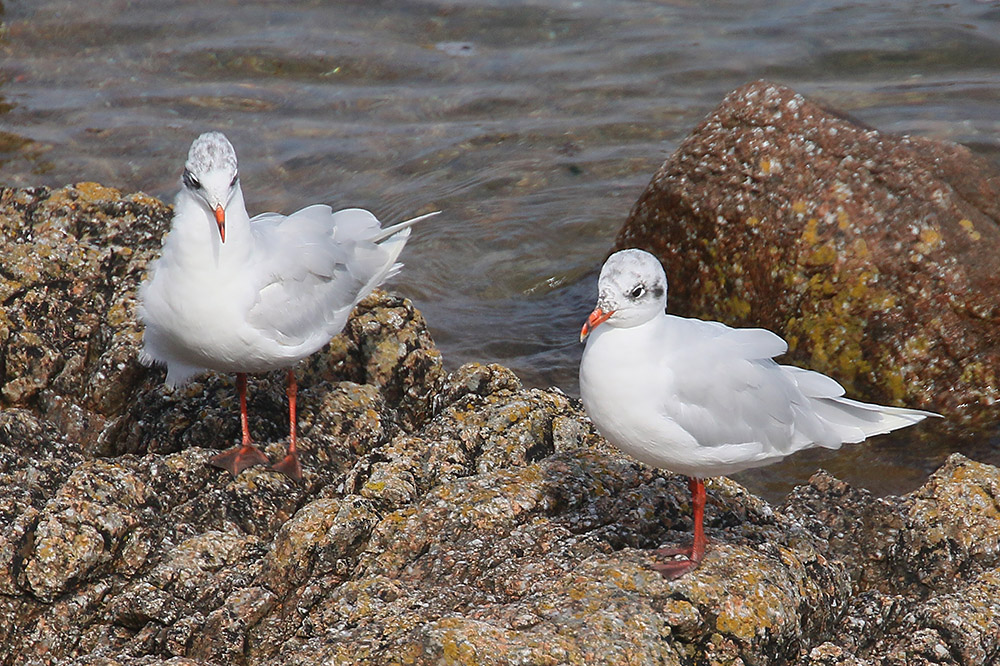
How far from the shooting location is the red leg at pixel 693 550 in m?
3.88

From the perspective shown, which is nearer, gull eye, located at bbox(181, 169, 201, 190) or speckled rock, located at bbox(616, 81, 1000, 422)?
gull eye, located at bbox(181, 169, 201, 190)

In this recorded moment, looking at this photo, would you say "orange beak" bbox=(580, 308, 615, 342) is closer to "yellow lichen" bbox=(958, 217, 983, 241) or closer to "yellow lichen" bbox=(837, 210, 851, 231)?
"yellow lichen" bbox=(837, 210, 851, 231)

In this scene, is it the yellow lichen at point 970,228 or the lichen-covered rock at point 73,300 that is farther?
the yellow lichen at point 970,228

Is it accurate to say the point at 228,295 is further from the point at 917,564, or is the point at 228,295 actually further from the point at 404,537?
the point at 917,564

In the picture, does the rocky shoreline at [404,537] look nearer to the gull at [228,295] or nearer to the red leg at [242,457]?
the red leg at [242,457]

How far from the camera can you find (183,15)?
536 inches

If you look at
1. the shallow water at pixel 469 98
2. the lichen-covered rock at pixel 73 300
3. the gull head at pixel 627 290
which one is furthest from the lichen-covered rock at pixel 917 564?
the shallow water at pixel 469 98

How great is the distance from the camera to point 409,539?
13.6ft

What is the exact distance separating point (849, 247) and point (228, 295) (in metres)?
4.08

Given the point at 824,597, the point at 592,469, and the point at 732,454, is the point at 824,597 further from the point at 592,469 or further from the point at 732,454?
the point at 592,469

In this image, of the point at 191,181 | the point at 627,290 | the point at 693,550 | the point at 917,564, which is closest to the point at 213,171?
the point at 191,181

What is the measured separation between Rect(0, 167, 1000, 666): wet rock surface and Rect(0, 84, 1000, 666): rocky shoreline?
0.01 m

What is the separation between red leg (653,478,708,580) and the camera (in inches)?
153

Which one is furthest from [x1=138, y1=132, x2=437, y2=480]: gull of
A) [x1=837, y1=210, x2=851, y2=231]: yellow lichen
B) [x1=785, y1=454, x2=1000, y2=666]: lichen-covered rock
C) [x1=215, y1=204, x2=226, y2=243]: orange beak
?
[x1=837, y1=210, x2=851, y2=231]: yellow lichen
